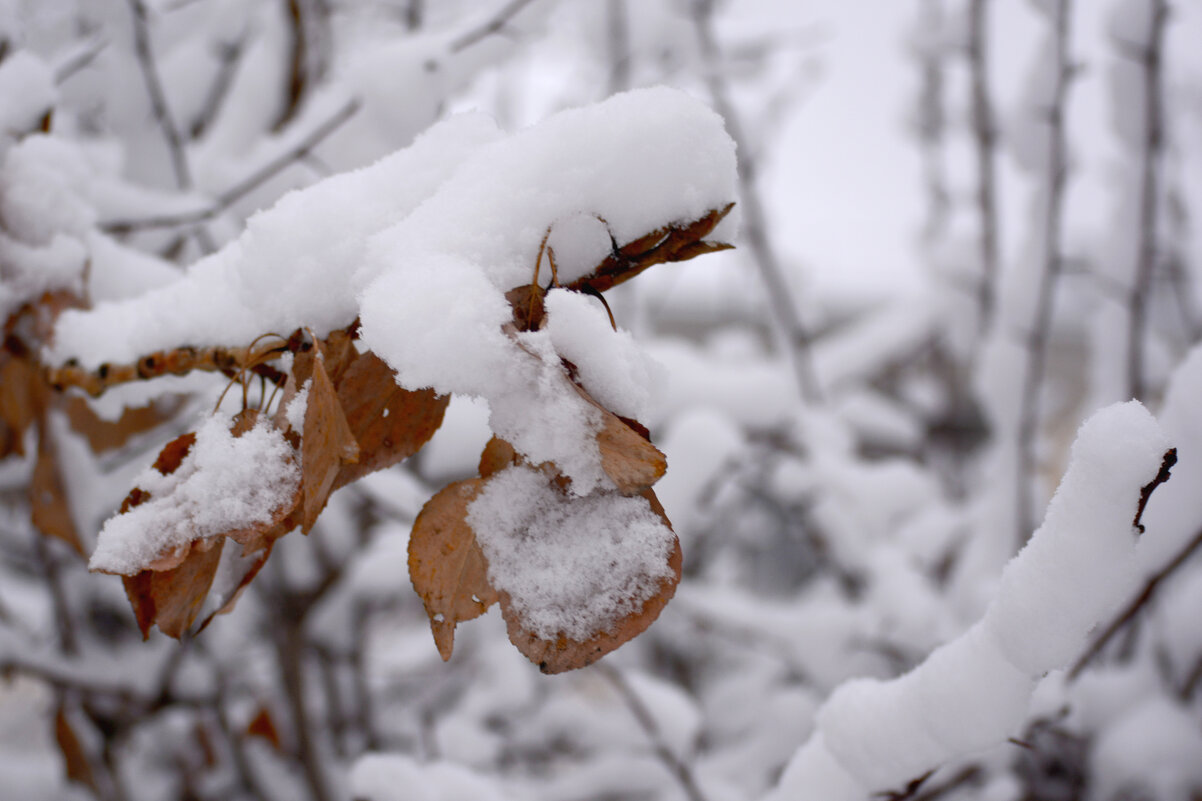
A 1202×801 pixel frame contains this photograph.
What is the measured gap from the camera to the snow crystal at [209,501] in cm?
34

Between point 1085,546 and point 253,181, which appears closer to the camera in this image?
point 1085,546

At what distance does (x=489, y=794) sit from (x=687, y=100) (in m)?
0.60

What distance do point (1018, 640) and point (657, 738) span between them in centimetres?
55

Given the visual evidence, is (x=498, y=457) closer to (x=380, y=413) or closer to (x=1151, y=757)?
(x=380, y=413)

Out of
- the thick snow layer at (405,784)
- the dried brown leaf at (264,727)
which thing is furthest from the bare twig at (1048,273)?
the dried brown leaf at (264,727)

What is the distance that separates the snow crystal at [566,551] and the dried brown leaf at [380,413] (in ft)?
0.19

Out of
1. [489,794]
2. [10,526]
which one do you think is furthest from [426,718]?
[10,526]

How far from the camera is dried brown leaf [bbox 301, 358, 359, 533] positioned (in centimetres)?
32

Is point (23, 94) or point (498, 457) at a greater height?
point (498, 457)

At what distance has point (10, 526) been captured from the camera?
1817 millimetres

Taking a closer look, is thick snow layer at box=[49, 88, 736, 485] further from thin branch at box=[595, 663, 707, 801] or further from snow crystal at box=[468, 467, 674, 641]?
thin branch at box=[595, 663, 707, 801]

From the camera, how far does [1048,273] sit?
1.16 metres

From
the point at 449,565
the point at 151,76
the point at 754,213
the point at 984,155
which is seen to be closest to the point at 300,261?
the point at 449,565

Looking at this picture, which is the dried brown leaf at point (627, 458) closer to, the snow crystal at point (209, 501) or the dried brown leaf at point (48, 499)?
the snow crystal at point (209, 501)
